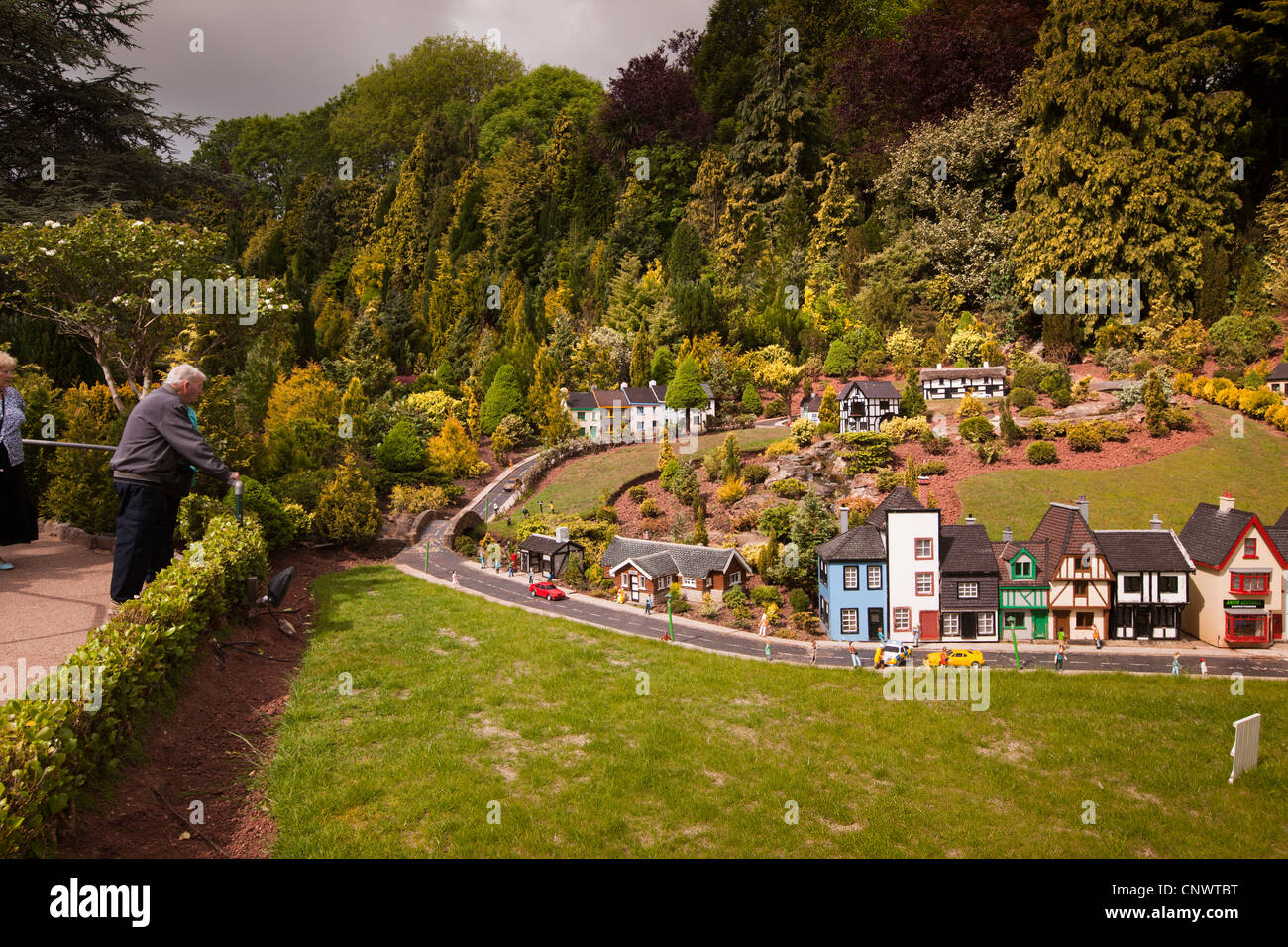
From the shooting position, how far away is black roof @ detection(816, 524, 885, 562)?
20.8 m

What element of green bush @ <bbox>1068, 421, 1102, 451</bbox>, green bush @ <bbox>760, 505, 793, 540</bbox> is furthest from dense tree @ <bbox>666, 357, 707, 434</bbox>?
green bush @ <bbox>1068, 421, 1102, 451</bbox>

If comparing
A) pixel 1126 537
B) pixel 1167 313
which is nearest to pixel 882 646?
pixel 1126 537

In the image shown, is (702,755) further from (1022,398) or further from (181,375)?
(1022,398)

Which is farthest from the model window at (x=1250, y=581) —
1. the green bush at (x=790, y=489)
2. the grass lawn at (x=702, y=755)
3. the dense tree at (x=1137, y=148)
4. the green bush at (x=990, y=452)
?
the dense tree at (x=1137, y=148)

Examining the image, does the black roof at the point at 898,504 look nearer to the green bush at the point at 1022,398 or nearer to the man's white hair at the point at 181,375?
the green bush at the point at 1022,398

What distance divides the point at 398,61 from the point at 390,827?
78212mm

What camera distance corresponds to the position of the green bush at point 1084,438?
87.5ft

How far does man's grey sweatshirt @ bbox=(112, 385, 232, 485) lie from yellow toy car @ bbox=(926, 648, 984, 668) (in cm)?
1610

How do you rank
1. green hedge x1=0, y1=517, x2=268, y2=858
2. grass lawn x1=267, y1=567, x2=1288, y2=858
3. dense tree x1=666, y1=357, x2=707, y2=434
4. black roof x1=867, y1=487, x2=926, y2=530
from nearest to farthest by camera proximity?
green hedge x1=0, y1=517, x2=268, y2=858 < grass lawn x1=267, y1=567, x2=1288, y2=858 < black roof x1=867, y1=487, x2=926, y2=530 < dense tree x1=666, y1=357, x2=707, y2=434

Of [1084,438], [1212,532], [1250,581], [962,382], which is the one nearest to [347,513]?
[962,382]

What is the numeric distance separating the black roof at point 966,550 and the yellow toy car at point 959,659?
8.16 ft

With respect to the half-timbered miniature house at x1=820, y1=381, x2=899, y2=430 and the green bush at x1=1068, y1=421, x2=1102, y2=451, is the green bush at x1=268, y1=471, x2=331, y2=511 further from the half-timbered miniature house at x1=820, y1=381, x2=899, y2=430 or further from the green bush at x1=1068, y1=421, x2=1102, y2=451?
the green bush at x1=1068, y1=421, x2=1102, y2=451

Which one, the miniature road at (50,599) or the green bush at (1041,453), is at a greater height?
the green bush at (1041,453)

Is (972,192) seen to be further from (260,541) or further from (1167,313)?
(260,541)
